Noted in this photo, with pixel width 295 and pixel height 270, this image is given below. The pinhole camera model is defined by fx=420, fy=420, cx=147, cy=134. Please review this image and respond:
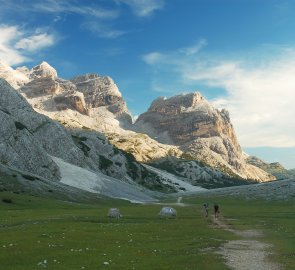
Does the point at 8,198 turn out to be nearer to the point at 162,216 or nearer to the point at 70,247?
the point at 162,216

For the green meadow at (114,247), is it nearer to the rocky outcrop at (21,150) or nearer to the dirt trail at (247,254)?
the dirt trail at (247,254)

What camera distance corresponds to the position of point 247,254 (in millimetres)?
41312

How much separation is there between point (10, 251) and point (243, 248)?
2420 cm

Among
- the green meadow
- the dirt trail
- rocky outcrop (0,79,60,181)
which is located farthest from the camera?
rocky outcrop (0,79,60,181)

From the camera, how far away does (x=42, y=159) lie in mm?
198750

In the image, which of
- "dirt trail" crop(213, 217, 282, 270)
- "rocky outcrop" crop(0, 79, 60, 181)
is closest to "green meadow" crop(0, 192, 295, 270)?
"dirt trail" crop(213, 217, 282, 270)

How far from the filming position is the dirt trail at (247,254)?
34744mm

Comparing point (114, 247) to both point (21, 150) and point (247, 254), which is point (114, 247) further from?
point (21, 150)

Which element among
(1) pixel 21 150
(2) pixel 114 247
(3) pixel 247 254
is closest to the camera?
(3) pixel 247 254

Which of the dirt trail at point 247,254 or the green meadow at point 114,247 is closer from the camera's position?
the green meadow at point 114,247

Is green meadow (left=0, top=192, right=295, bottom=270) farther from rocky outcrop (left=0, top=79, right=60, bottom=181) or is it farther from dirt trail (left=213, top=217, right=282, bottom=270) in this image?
rocky outcrop (left=0, top=79, right=60, bottom=181)

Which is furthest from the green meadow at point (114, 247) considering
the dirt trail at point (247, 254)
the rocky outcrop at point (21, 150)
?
the rocky outcrop at point (21, 150)

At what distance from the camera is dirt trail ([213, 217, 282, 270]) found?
34744mm

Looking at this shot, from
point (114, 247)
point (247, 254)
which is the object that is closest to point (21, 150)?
point (114, 247)
